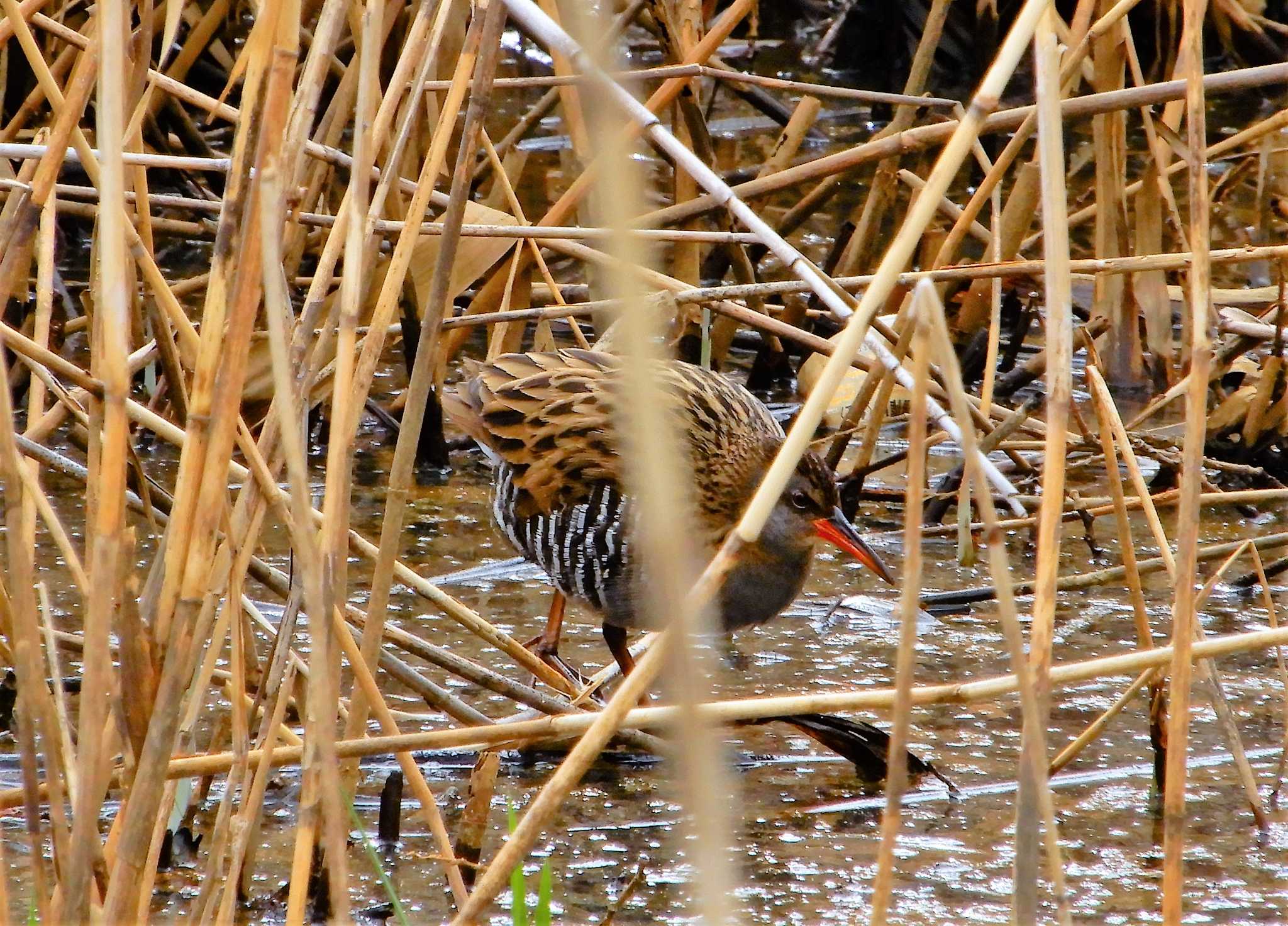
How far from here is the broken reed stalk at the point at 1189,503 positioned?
1709 mm

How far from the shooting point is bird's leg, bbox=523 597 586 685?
3.26 metres

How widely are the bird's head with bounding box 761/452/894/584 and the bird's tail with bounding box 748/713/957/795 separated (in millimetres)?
447

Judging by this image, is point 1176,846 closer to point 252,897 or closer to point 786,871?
point 786,871

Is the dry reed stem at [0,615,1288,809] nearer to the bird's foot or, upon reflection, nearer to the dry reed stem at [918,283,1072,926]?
the dry reed stem at [918,283,1072,926]

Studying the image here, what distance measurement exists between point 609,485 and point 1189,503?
65.5 inches

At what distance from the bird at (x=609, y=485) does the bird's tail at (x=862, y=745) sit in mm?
375

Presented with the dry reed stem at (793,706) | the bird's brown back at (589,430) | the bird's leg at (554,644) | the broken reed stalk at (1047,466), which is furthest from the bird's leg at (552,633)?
the broken reed stalk at (1047,466)

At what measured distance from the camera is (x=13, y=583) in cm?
163

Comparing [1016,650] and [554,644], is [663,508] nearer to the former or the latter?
[1016,650]

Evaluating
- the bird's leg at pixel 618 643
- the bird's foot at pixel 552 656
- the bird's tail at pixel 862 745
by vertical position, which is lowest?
the bird's tail at pixel 862 745

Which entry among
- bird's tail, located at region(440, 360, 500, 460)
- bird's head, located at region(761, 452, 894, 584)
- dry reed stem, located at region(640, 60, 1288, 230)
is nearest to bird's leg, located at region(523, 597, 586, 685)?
bird's tail, located at region(440, 360, 500, 460)

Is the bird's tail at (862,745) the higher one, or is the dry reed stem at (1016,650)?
the dry reed stem at (1016,650)

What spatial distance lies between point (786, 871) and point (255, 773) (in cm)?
99

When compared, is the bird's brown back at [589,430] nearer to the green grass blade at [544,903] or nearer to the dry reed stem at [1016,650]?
the green grass blade at [544,903]
